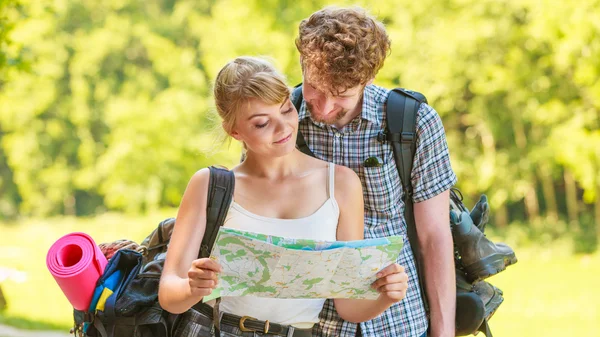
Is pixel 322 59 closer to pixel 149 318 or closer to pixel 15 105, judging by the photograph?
pixel 149 318

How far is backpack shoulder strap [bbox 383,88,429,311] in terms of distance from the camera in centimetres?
273

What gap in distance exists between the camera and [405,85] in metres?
20.0

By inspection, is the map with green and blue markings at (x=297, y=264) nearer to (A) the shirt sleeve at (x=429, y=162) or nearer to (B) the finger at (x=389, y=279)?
(B) the finger at (x=389, y=279)

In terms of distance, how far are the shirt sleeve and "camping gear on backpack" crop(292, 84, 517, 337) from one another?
0.02 metres

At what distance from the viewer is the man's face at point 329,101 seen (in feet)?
8.47

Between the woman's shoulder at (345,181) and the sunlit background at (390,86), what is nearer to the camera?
the woman's shoulder at (345,181)

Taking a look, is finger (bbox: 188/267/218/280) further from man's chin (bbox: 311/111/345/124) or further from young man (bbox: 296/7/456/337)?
man's chin (bbox: 311/111/345/124)

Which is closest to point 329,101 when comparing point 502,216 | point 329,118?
point 329,118

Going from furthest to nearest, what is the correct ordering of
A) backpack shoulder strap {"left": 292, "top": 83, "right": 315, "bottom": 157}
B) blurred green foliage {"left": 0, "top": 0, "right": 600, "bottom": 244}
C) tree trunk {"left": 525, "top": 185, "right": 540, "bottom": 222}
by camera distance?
tree trunk {"left": 525, "top": 185, "right": 540, "bottom": 222}, blurred green foliage {"left": 0, "top": 0, "right": 600, "bottom": 244}, backpack shoulder strap {"left": 292, "top": 83, "right": 315, "bottom": 157}

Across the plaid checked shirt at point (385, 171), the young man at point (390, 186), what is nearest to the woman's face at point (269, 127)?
the young man at point (390, 186)

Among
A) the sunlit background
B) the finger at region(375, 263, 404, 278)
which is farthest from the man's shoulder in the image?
the sunlit background

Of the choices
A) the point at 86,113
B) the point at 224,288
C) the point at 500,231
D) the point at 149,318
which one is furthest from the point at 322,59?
the point at 86,113

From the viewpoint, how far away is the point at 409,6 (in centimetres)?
1945

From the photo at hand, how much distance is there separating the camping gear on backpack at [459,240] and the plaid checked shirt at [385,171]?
0.09 ft
